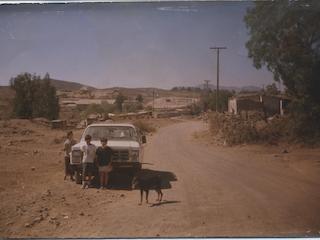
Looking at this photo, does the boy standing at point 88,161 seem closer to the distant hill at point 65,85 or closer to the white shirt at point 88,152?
the white shirt at point 88,152

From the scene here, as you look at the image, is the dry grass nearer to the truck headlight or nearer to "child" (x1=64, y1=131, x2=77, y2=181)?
the truck headlight

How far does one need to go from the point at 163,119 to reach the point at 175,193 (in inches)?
33.8

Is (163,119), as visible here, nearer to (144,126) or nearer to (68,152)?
(144,126)

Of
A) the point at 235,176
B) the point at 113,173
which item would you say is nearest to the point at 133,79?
the point at 113,173

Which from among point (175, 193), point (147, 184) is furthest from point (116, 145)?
point (175, 193)

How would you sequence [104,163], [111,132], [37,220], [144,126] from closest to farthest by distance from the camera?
1. [37,220]
2. [104,163]
3. [111,132]
4. [144,126]

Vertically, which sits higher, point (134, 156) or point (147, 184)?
point (134, 156)

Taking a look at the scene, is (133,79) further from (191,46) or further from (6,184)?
(6,184)

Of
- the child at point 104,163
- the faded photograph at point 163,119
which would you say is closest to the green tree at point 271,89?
the faded photograph at point 163,119

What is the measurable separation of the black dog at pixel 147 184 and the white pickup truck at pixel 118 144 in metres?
0.13

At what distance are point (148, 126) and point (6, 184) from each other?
5.51 ft

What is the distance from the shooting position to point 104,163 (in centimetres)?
634

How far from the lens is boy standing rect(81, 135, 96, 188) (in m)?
6.34

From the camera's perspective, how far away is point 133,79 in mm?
6352
